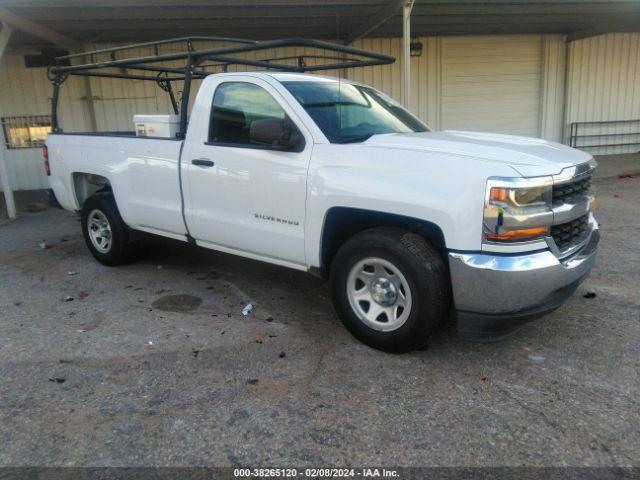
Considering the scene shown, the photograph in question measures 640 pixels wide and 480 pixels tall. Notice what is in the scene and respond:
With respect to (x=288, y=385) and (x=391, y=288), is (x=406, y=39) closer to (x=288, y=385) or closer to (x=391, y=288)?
(x=391, y=288)

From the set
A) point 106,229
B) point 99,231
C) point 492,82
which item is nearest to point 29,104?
point 99,231

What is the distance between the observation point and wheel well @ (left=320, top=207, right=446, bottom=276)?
338 centimetres

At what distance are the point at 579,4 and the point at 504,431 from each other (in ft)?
35.3

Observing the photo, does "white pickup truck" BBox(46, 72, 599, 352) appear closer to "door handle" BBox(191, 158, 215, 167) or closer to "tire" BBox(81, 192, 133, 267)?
"door handle" BBox(191, 158, 215, 167)

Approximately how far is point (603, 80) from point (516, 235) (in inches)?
566

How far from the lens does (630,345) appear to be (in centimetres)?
363

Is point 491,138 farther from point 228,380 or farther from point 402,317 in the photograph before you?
point 228,380

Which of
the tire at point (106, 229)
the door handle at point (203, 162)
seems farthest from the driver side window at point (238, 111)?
the tire at point (106, 229)

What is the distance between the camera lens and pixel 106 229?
575 centimetres

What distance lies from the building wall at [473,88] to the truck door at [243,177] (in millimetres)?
8404

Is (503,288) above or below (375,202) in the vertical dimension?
below

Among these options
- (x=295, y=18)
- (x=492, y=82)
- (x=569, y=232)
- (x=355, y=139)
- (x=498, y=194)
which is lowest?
(x=569, y=232)

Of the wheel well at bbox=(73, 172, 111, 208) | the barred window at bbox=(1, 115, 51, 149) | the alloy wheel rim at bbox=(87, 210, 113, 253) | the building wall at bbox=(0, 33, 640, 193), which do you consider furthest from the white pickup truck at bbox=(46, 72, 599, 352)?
the barred window at bbox=(1, 115, 51, 149)

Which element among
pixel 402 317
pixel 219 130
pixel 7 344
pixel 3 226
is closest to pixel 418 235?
pixel 402 317
